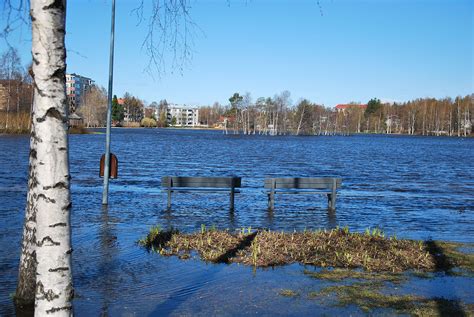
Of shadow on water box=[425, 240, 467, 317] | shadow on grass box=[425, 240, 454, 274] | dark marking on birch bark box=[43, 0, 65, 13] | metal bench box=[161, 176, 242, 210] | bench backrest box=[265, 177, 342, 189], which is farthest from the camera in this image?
bench backrest box=[265, 177, 342, 189]

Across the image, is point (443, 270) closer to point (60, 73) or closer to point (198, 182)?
point (60, 73)

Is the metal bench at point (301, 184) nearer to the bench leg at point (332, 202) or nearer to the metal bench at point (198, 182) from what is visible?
the bench leg at point (332, 202)

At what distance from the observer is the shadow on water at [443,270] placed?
698 centimetres

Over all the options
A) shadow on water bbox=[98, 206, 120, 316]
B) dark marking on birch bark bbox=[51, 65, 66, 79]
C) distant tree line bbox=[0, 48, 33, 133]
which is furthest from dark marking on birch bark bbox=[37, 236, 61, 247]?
distant tree line bbox=[0, 48, 33, 133]

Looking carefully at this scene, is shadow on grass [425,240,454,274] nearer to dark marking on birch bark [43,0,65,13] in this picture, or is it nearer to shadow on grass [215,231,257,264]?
shadow on grass [215,231,257,264]

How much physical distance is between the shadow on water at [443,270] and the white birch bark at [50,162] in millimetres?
5263

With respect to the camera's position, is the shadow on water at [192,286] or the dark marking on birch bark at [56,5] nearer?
the dark marking on birch bark at [56,5]

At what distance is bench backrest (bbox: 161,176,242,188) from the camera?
16250 millimetres

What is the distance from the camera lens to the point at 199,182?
53.4 ft

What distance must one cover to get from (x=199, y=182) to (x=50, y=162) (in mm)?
12732

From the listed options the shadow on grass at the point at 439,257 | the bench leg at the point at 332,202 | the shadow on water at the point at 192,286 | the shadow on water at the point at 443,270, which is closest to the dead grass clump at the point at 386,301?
the shadow on water at the point at 443,270

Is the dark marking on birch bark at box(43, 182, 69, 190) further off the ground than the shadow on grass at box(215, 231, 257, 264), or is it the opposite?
the dark marking on birch bark at box(43, 182, 69, 190)

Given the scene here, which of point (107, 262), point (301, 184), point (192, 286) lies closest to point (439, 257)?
point (192, 286)

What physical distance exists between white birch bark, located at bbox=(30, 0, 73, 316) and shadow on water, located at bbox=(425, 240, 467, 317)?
5.26 metres
